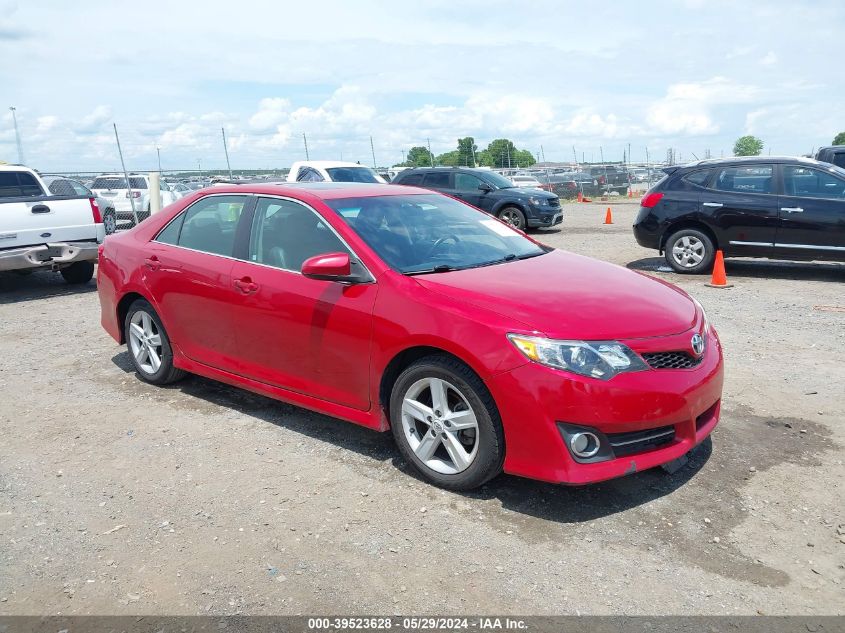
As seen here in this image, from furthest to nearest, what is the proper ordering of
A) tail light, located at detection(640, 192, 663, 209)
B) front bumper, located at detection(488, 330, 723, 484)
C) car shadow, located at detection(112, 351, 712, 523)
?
1. tail light, located at detection(640, 192, 663, 209)
2. car shadow, located at detection(112, 351, 712, 523)
3. front bumper, located at detection(488, 330, 723, 484)

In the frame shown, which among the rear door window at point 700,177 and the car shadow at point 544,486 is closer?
the car shadow at point 544,486

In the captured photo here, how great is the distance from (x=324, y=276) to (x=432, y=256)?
67 centimetres

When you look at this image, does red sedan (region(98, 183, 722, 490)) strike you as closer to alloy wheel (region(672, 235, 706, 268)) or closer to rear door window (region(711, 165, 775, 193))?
alloy wheel (region(672, 235, 706, 268))

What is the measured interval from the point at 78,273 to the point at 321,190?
7.99m

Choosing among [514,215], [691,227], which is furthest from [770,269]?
[514,215]

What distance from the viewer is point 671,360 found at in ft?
12.4

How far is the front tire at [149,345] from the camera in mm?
5734

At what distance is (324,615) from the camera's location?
3.01m

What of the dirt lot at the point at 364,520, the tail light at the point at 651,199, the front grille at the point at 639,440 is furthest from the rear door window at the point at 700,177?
the front grille at the point at 639,440

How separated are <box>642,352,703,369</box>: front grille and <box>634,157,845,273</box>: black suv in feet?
24.0

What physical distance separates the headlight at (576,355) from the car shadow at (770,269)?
25.6 feet

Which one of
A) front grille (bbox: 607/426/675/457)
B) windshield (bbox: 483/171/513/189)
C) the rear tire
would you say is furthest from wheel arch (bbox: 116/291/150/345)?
windshield (bbox: 483/171/513/189)

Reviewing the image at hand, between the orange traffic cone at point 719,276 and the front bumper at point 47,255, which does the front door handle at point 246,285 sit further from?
the orange traffic cone at point 719,276

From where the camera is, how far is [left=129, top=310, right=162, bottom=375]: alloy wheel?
5.82 metres
